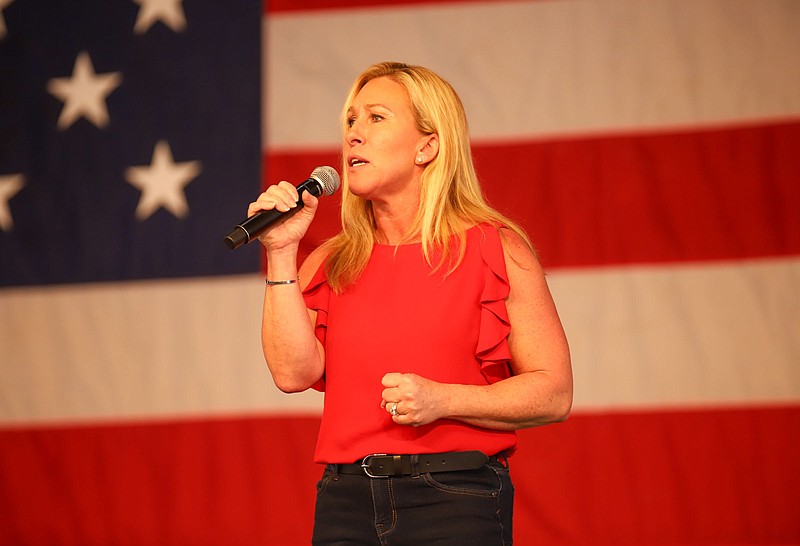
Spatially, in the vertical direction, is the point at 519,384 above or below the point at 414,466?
above

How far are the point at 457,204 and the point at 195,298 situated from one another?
1735mm

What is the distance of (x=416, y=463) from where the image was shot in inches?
59.9

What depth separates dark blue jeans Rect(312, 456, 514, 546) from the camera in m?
1.50

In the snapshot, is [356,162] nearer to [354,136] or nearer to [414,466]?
[354,136]

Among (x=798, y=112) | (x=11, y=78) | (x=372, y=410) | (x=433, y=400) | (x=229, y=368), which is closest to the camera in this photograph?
(x=433, y=400)

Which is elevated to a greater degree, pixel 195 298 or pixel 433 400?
pixel 195 298

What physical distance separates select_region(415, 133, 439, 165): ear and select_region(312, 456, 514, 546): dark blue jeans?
57 cm

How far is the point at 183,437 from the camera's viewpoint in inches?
128

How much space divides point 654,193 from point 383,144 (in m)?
1.60

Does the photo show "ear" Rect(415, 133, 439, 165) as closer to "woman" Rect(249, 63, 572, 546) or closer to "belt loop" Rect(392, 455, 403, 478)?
"woman" Rect(249, 63, 572, 546)

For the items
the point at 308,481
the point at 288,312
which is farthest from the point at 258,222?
the point at 308,481

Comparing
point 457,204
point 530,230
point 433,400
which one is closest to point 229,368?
point 530,230

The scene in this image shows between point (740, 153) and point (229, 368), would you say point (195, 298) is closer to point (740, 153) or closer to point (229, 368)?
point (229, 368)

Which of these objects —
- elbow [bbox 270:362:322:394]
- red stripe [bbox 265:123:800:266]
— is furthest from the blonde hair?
red stripe [bbox 265:123:800:266]
